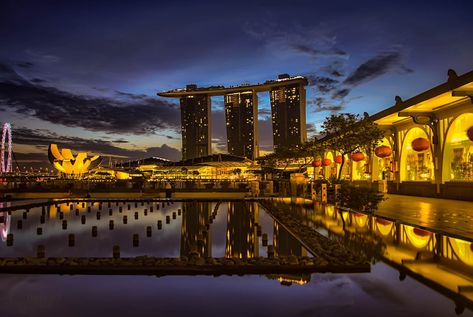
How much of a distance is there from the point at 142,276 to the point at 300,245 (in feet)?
13.2

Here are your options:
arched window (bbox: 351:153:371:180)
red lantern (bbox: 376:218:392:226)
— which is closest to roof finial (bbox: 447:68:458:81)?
red lantern (bbox: 376:218:392:226)

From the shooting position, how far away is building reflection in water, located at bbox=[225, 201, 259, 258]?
9.35 m

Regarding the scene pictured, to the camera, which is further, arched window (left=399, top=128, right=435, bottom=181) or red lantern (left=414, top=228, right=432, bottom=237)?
arched window (left=399, top=128, right=435, bottom=181)

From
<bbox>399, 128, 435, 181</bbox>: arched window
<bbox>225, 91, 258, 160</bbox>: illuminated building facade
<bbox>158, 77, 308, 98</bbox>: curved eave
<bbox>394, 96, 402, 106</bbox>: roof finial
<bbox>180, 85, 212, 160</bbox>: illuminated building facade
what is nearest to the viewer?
<bbox>394, 96, 402, 106</bbox>: roof finial

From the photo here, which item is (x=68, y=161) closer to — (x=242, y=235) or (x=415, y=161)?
(x=415, y=161)

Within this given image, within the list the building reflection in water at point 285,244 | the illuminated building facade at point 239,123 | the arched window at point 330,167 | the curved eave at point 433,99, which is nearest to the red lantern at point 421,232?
the building reflection in water at point 285,244

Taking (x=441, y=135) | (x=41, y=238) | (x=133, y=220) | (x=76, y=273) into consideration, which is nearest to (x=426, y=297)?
(x=76, y=273)

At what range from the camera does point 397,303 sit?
208 inches

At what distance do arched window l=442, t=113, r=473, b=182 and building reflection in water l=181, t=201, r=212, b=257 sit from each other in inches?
457

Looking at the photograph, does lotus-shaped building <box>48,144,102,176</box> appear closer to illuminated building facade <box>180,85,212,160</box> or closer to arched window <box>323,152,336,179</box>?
arched window <box>323,152,336,179</box>

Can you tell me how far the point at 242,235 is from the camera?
12.0 m

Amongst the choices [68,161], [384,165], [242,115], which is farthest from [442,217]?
[242,115]

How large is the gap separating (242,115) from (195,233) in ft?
351

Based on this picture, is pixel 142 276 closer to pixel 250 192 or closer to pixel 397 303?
pixel 397 303
